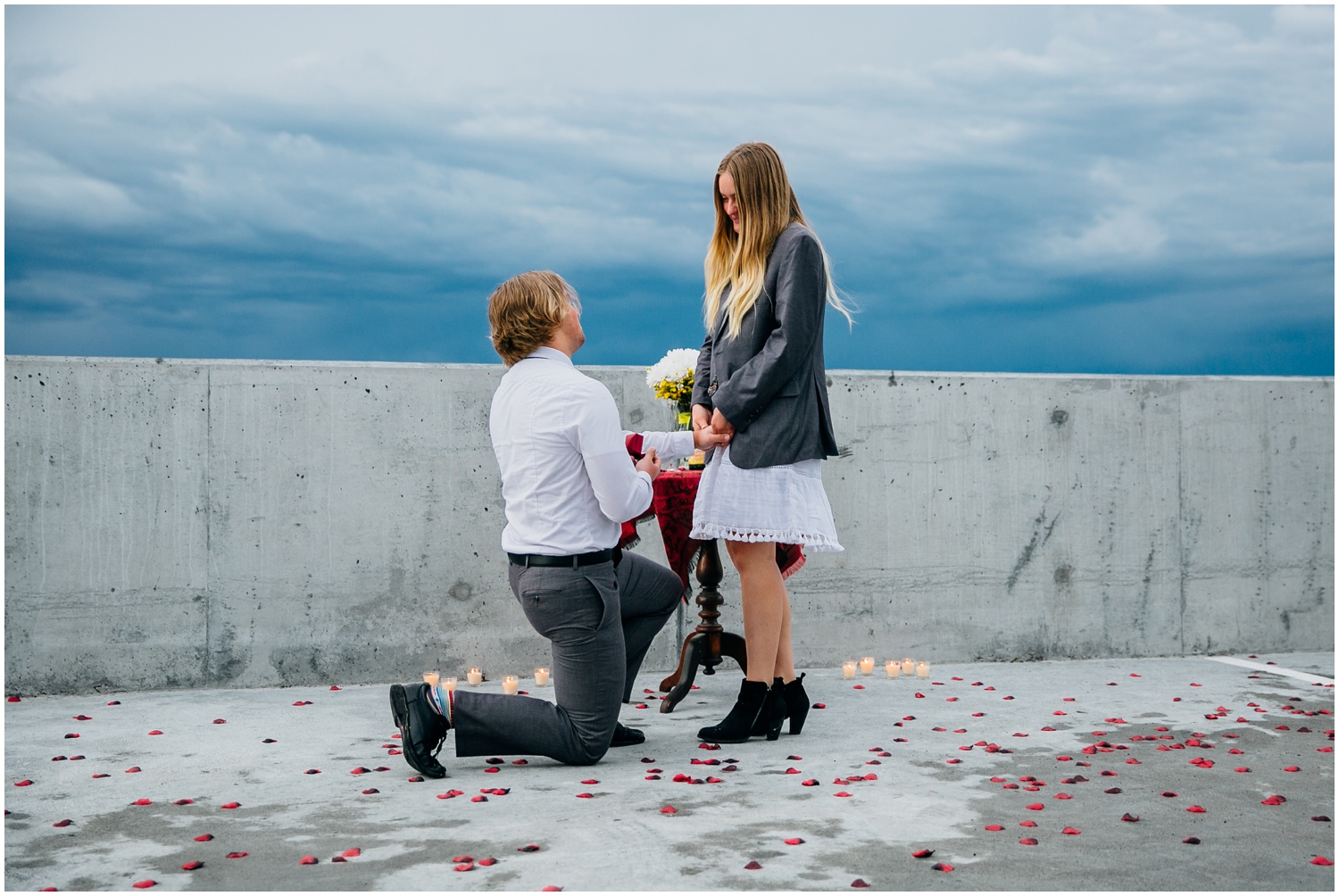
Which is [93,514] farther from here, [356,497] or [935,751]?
[935,751]

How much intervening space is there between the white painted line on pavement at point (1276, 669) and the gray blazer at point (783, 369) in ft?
8.37

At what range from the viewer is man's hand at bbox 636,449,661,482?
305 centimetres

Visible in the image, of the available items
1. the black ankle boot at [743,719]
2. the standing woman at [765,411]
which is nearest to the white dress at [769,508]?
the standing woman at [765,411]

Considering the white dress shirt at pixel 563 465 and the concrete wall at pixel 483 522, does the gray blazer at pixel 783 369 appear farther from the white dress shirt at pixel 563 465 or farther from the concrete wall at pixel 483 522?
the concrete wall at pixel 483 522

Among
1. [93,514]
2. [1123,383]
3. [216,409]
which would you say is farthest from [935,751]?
[93,514]

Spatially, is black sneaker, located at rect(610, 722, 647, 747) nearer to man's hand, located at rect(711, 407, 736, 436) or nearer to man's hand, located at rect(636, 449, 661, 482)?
man's hand, located at rect(636, 449, 661, 482)

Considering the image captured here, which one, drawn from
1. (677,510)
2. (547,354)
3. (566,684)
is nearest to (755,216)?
(547,354)

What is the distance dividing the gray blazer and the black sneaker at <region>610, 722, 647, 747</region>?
833mm

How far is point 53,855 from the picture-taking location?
7.57 feet

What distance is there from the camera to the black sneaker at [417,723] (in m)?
2.85

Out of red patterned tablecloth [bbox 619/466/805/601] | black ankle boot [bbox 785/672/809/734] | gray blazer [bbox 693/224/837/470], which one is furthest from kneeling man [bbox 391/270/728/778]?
red patterned tablecloth [bbox 619/466/805/601]

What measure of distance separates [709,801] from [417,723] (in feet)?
2.49

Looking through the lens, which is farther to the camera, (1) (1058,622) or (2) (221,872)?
(1) (1058,622)

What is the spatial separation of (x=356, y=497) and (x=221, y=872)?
2370 mm
